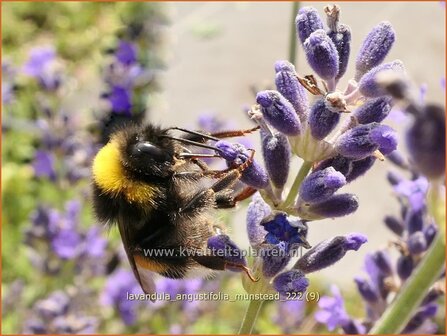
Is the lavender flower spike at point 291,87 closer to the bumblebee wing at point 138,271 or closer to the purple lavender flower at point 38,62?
the bumblebee wing at point 138,271

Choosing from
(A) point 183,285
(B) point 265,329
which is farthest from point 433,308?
(A) point 183,285

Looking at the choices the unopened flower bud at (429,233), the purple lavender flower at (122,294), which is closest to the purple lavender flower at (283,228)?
the unopened flower bud at (429,233)

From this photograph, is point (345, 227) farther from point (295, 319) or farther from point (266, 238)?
point (266, 238)

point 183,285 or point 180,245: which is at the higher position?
point 180,245

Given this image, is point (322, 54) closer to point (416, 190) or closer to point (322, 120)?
point (322, 120)

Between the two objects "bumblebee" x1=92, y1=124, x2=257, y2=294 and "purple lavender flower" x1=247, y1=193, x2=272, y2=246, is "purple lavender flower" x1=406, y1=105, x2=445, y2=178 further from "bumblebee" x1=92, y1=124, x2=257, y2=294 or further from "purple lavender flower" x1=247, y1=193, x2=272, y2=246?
"bumblebee" x1=92, y1=124, x2=257, y2=294

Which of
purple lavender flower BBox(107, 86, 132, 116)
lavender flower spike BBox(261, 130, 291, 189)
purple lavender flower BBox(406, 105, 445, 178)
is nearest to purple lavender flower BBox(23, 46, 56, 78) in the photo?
purple lavender flower BBox(107, 86, 132, 116)
